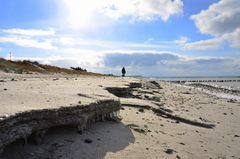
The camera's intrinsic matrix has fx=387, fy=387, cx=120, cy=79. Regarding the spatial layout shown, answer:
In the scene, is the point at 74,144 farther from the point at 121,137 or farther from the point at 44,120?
the point at 121,137

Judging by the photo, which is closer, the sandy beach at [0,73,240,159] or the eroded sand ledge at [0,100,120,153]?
the eroded sand ledge at [0,100,120,153]

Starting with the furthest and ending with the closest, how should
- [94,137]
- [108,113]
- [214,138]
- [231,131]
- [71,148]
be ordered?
[231,131]
[214,138]
[108,113]
[94,137]
[71,148]

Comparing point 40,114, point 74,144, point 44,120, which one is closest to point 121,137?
point 74,144

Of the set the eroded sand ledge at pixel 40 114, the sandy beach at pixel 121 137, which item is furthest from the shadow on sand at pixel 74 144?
the eroded sand ledge at pixel 40 114

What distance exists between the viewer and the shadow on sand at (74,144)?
6180 mm

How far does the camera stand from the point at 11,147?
609cm

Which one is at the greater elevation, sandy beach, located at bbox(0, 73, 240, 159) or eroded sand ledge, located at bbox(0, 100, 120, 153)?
eroded sand ledge, located at bbox(0, 100, 120, 153)

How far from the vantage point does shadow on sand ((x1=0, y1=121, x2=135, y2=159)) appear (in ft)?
20.3

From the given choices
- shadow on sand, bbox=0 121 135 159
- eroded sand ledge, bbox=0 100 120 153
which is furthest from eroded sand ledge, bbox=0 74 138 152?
shadow on sand, bbox=0 121 135 159

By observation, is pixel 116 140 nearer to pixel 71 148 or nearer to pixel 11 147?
pixel 71 148

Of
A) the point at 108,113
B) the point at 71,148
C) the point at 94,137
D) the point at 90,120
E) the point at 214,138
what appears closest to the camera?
the point at 71,148

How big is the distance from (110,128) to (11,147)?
9.41 ft

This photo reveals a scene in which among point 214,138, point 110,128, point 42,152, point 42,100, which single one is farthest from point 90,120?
point 214,138

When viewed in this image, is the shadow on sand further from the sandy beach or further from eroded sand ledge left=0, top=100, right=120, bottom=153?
eroded sand ledge left=0, top=100, right=120, bottom=153
